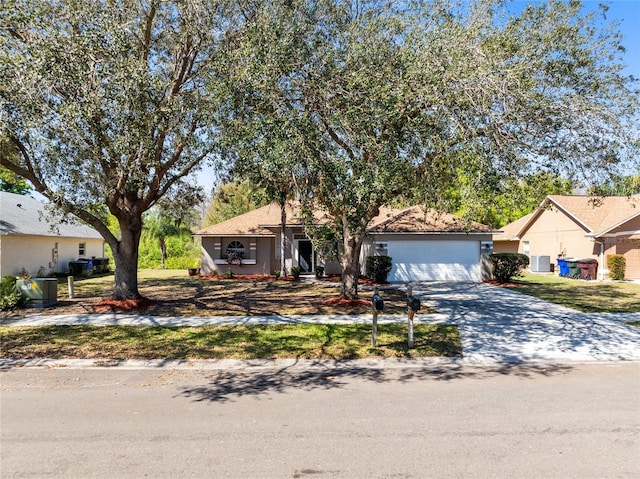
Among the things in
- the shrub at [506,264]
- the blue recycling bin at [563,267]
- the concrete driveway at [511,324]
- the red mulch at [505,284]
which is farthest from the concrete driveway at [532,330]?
the blue recycling bin at [563,267]

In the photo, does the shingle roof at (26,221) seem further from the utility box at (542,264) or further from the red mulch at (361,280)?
the utility box at (542,264)

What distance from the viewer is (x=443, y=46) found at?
30.8ft

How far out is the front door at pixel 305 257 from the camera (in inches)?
966

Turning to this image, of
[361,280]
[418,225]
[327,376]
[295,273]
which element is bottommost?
[327,376]

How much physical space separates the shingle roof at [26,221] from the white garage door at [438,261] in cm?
1595

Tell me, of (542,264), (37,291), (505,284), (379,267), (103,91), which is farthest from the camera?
(542,264)

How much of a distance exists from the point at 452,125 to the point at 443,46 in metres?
1.72

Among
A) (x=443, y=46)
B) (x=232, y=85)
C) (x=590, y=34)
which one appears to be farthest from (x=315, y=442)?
(x=590, y=34)

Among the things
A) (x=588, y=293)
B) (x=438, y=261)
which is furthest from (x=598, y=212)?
(x=438, y=261)

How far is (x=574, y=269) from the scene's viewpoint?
2527 centimetres

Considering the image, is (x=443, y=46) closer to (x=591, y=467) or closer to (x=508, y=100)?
(x=508, y=100)

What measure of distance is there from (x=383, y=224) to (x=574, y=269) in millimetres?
11807

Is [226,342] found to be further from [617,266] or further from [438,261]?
[617,266]

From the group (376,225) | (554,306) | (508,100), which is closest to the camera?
(508,100)
